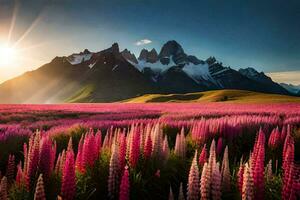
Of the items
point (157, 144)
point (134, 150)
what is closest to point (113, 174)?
point (134, 150)

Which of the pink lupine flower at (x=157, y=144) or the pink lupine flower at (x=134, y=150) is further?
the pink lupine flower at (x=157, y=144)

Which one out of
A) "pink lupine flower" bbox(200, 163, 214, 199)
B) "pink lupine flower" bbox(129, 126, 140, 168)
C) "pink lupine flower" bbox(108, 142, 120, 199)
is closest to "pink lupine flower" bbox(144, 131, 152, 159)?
"pink lupine flower" bbox(129, 126, 140, 168)

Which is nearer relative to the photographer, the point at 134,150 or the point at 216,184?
the point at 216,184

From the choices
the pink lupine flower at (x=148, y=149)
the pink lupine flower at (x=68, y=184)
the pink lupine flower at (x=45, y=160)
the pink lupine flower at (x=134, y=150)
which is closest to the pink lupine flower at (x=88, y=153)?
the pink lupine flower at (x=45, y=160)

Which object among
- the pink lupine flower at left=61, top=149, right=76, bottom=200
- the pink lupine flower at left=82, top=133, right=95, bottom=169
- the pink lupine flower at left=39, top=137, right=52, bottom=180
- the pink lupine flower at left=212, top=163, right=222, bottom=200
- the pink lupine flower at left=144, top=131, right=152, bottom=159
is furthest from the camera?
the pink lupine flower at left=144, top=131, right=152, bottom=159

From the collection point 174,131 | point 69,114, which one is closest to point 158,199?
point 174,131

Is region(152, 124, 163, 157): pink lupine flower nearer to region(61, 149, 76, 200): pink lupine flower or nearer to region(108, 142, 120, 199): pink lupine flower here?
region(108, 142, 120, 199): pink lupine flower

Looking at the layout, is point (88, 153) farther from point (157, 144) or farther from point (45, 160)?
point (157, 144)

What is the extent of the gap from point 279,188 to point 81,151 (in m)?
3.28

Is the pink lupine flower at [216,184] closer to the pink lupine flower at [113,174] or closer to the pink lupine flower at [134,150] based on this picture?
the pink lupine flower at [113,174]

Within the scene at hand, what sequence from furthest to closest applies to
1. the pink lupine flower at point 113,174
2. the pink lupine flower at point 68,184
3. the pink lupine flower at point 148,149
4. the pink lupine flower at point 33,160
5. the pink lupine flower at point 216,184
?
1. the pink lupine flower at point 148,149
2. the pink lupine flower at point 33,160
3. the pink lupine flower at point 113,174
4. the pink lupine flower at point 68,184
5. the pink lupine flower at point 216,184

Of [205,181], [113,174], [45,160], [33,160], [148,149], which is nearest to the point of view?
[205,181]

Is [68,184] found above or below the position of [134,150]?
below

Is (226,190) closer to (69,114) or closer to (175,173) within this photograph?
(175,173)
